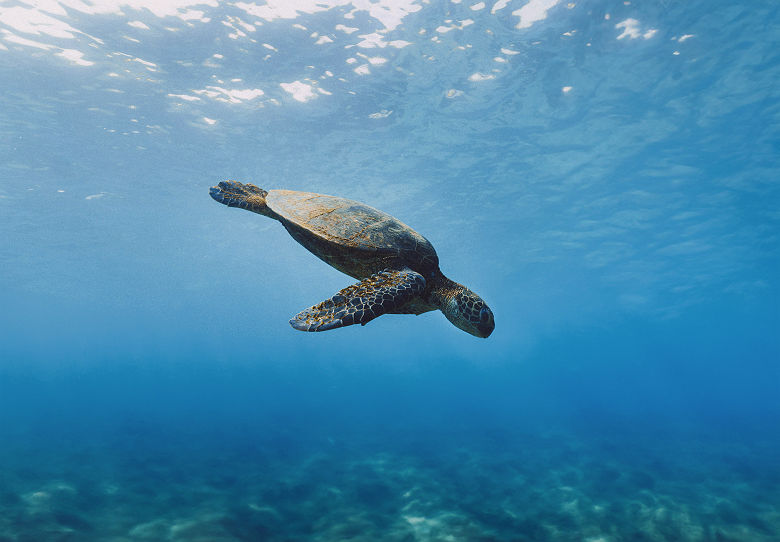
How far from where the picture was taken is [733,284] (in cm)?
3791

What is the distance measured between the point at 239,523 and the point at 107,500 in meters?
3.61

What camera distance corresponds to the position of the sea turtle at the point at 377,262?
13.7 feet

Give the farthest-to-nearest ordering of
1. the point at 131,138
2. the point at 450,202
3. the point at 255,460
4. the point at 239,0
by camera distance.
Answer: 1. the point at 450,202
2. the point at 131,138
3. the point at 255,460
4. the point at 239,0

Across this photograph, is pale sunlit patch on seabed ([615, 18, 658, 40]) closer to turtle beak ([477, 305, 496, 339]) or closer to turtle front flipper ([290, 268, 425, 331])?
turtle beak ([477, 305, 496, 339])

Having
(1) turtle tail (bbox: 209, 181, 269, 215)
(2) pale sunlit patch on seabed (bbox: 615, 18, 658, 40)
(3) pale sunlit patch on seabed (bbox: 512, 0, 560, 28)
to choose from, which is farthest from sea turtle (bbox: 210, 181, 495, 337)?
(2) pale sunlit patch on seabed (bbox: 615, 18, 658, 40)

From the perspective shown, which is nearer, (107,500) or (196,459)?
(107,500)

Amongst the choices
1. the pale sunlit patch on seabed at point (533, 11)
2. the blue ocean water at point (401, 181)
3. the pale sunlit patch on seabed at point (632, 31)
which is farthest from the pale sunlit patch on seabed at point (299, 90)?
the pale sunlit patch on seabed at point (632, 31)

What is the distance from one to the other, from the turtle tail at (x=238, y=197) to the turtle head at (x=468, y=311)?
11.0 ft

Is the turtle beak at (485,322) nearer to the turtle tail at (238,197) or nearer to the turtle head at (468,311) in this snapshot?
the turtle head at (468,311)

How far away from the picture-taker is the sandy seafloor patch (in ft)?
25.1

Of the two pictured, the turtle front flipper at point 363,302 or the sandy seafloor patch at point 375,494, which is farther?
the sandy seafloor patch at point 375,494

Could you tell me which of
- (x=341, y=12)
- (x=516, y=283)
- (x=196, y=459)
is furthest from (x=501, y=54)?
(x=516, y=283)

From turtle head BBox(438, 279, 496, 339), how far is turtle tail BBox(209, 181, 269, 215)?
335cm

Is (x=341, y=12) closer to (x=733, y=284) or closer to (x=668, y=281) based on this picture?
(x=668, y=281)
